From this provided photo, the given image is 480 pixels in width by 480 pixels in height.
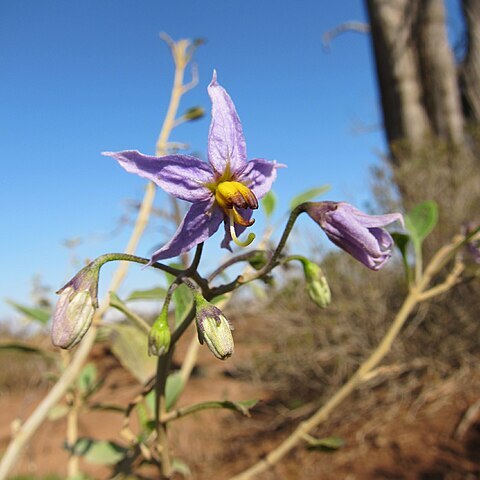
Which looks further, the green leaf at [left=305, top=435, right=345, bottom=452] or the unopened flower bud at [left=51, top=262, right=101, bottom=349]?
the green leaf at [left=305, top=435, right=345, bottom=452]

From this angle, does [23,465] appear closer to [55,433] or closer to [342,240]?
[55,433]

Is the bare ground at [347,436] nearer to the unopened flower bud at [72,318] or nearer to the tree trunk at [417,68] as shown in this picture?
the unopened flower bud at [72,318]

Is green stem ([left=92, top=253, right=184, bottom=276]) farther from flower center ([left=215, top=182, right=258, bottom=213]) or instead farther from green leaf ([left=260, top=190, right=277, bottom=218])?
green leaf ([left=260, top=190, right=277, bottom=218])

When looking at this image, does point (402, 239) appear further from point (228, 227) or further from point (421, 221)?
point (228, 227)

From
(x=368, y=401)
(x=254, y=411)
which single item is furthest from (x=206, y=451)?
(x=368, y=401)

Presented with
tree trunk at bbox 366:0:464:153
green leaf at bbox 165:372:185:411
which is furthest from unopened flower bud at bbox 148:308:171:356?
tree trunk at bbox 366:0:464:153

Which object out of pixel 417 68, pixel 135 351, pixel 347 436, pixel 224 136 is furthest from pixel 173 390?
pixel 417 68

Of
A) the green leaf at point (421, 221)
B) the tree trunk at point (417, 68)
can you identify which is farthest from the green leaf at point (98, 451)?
the tree trunk at point (417, 68)
